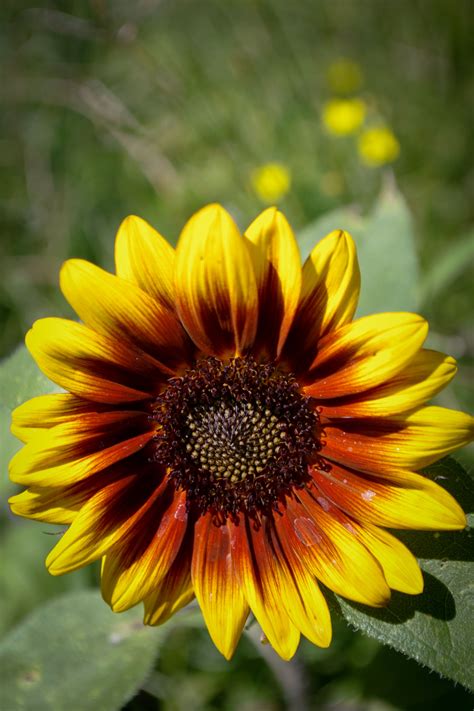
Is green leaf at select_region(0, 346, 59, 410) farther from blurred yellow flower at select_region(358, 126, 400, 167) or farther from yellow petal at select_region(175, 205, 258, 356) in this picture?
blurred yellow flower at select_region(358, 126, 400, 167)

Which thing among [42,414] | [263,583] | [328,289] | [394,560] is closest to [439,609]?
[394,560]

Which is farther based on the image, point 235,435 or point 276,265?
point 235,435

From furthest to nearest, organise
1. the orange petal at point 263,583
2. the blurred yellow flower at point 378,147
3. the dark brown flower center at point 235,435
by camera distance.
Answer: the blurred yellow flower at point 378,147 → the dark brown flower center at point 235,435 → the orange petal at point 263,583

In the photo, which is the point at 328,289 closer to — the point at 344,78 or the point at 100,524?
the point at 100,524

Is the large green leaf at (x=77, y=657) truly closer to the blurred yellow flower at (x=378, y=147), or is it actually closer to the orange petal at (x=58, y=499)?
the orange petal at (x=58, y=499)

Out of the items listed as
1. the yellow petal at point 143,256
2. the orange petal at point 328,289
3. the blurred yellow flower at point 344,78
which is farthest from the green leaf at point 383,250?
the blurred yellow flower at point 344,78

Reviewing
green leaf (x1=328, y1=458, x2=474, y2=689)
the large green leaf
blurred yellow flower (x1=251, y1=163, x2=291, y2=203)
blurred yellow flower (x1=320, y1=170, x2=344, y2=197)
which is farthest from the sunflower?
blurred yellow flower (x1=320, y1=170, x2=344, y2=197)
